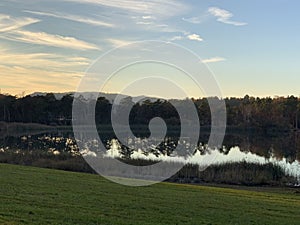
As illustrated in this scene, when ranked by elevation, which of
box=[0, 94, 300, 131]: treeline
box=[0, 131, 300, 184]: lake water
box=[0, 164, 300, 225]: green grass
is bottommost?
box=[0, 164, 300, 225]: green grass

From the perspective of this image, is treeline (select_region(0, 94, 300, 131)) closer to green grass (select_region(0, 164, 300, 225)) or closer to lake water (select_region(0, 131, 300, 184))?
lake water (select_region(0, 131, 300, 184))

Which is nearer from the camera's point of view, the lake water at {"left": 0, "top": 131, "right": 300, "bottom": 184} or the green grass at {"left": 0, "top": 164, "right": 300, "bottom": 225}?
the green grass at {"left": 0, "top": 164, "right": 300, "bottom": 225}

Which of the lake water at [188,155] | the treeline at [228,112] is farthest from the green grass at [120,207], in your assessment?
the treeline at [228,112]

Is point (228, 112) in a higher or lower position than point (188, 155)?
higher

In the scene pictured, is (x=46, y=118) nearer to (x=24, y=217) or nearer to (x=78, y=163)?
(x=78, y=163)

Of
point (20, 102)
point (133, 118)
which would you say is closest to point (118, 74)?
point (133, 118)

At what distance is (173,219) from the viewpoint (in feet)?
31.8

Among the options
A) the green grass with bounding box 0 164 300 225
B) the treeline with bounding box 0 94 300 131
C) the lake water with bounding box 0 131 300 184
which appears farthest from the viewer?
the treeline with bounding box 0 94 300 131

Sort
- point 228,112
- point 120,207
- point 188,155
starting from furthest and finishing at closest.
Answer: point 228,112
point 188,155
point 120,207

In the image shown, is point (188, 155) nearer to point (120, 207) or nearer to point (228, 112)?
point (120, 207)

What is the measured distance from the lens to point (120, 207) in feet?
35.0

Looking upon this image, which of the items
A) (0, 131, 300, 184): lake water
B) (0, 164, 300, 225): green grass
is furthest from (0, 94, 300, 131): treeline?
(0, 164, 300, 225): green grass

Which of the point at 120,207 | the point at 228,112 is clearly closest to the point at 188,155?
the point at 120,207

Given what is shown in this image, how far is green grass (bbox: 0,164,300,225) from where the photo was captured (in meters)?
9.08
